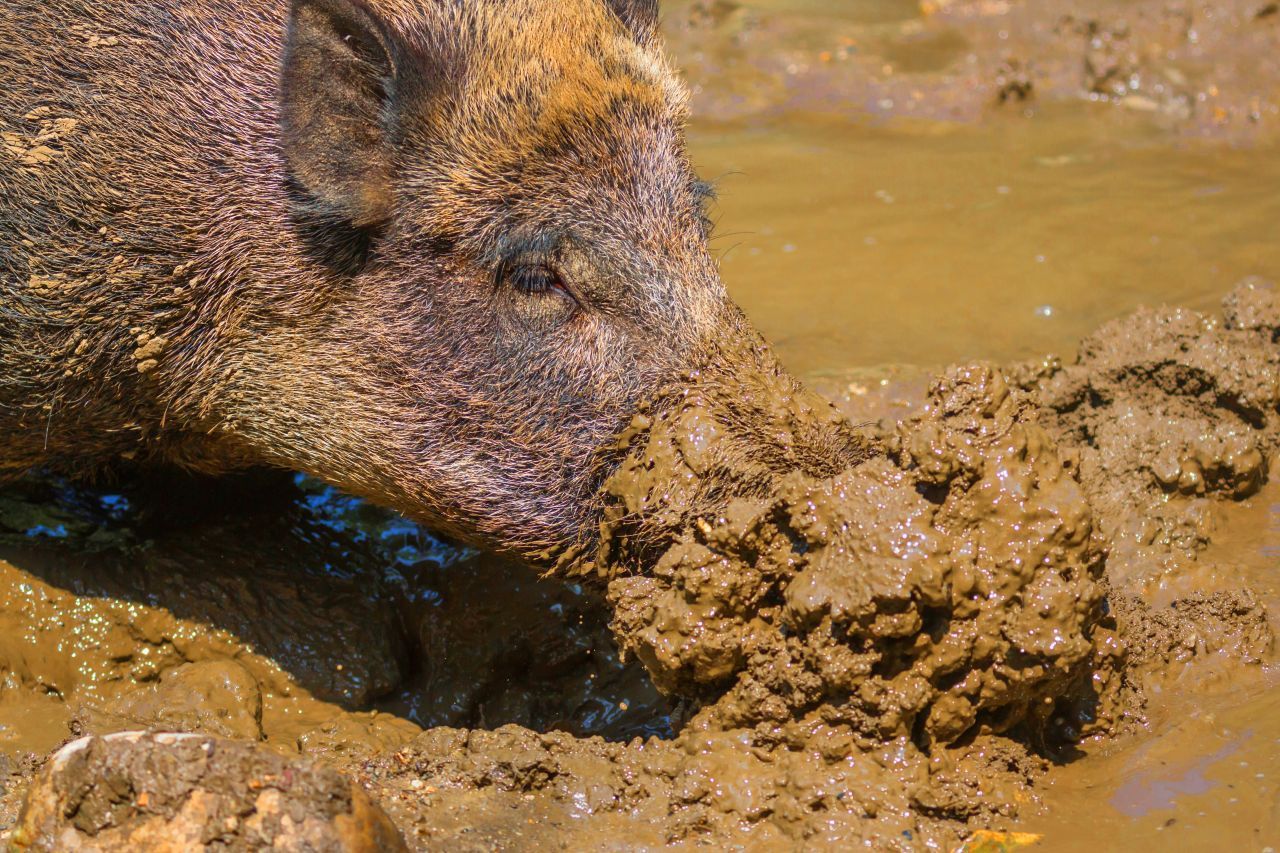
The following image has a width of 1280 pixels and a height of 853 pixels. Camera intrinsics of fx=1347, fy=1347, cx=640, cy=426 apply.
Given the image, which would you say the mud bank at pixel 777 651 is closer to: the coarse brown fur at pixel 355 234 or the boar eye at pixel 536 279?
the coarse brown fur at pixel 355 234

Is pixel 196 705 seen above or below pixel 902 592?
below

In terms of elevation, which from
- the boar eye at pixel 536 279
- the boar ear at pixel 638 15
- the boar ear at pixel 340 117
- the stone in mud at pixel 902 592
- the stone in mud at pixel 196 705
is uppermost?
the boar ear at pixel 638 15

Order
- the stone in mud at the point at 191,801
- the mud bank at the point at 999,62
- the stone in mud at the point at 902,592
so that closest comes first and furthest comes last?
1. the stone in mud at the point at 191,801
2. the stone in mud at the point at 902,592
3. the mud bank at the point at 999,62

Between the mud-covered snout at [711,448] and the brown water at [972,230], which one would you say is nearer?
the mud-covered snout at [711,448]

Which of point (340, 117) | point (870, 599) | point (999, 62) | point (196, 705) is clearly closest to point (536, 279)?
point (340, 117)

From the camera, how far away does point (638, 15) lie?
4824mm

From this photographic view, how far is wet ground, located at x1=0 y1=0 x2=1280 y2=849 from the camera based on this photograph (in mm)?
3369

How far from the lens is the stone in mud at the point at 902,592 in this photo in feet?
11.0

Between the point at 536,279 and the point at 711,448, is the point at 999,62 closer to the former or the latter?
the point at 536,279

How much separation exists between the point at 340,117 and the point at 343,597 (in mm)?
1788

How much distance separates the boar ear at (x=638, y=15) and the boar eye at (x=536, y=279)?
109 cm

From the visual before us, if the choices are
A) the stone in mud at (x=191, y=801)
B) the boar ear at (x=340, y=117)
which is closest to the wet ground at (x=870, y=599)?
the stone in mud at (x=191, y=801)

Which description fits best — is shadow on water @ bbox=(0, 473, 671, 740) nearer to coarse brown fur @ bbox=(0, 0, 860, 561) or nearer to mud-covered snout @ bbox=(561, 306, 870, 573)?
coarse brown fur @ bbox=(0, 0, 860, 561)

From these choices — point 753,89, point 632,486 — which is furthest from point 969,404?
point 753,89
